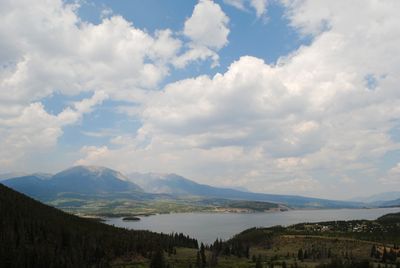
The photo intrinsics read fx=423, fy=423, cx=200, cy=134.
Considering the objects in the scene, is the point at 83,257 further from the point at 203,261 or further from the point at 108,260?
the point at 203,261

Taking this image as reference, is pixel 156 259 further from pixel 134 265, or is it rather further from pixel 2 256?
pixel 2 256

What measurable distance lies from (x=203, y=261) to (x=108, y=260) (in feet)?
144

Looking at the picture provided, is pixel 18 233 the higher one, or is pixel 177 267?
pixel 18 233

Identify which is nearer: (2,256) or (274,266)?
(2,256)

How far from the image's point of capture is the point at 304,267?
189125 mm

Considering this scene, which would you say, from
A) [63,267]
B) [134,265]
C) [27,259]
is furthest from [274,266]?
[27,259]

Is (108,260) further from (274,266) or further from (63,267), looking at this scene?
(274,266)

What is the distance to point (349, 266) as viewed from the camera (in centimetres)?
17812

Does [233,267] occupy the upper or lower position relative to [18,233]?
lower

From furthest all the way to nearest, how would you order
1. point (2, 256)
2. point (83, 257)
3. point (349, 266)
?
point (83, 257) < point (349, 266) < point (2, 256)

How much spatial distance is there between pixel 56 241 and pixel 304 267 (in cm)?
11385

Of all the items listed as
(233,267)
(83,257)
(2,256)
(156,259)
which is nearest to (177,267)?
(156,259)

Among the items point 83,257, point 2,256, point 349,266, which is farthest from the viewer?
point 83,257

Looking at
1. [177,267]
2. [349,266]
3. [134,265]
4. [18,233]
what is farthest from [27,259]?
[349,266]
